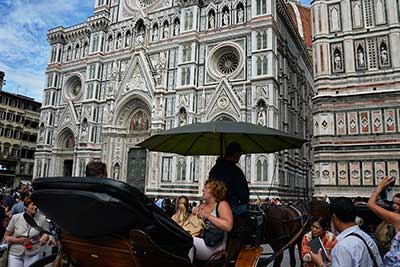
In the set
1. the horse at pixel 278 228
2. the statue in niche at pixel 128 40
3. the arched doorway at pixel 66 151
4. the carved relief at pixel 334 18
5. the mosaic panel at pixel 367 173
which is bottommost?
the horse at pixel 278 228

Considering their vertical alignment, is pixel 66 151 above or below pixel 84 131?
below

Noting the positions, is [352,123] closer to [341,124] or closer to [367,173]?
[341,124]

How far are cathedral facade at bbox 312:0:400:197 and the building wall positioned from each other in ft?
140

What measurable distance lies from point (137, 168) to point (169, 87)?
286 inches

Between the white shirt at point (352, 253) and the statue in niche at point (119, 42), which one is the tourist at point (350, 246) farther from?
the statue in niche at point (119, 42)

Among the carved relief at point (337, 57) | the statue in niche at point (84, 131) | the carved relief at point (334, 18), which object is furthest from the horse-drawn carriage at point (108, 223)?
the statue in niche at point (84, 131)

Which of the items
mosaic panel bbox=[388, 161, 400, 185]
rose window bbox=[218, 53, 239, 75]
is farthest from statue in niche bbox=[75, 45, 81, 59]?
mosaic panel bbox=[388, 161, 400, 185]

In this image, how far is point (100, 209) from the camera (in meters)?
2.33

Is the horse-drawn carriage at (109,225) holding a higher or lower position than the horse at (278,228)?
higher

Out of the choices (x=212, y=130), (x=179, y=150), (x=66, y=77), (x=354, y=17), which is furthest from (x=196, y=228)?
(x=66, y=77)

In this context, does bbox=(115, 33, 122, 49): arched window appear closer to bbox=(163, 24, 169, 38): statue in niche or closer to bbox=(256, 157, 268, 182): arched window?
bbox=(163, 24, 169, 38): statue in niche

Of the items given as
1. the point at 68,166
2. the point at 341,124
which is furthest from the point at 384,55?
the point at 68,166

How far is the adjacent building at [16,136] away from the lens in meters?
43.5

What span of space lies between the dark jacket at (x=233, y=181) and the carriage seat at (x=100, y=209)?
1786 mm
